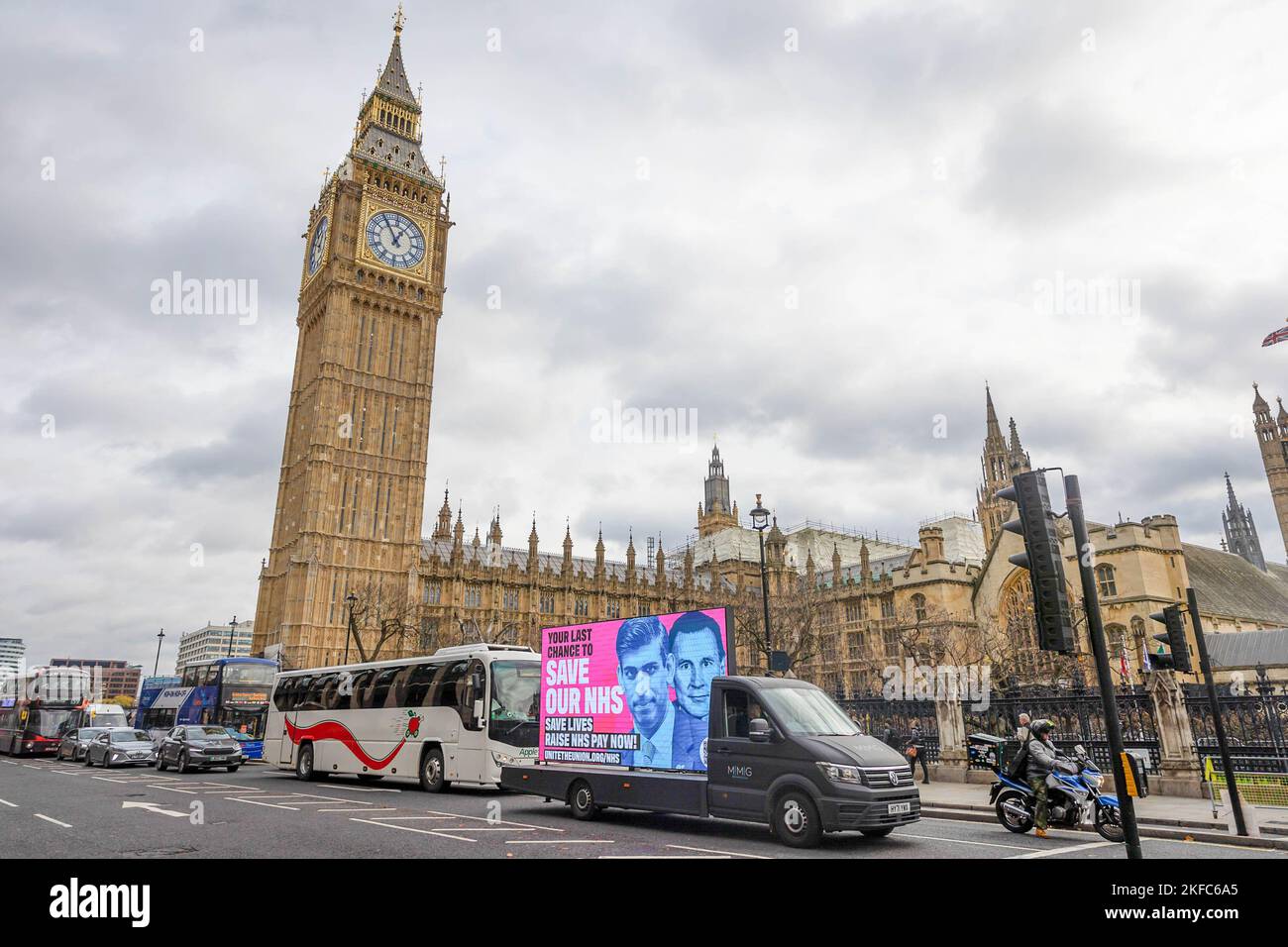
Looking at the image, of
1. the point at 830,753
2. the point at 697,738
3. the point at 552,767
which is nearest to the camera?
the point at 830,753

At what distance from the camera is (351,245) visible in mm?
70938

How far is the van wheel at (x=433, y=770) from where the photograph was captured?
18.3 metres

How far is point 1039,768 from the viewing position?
11359 mm

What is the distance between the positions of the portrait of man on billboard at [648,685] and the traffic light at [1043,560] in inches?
225

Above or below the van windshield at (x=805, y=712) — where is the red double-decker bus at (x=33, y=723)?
below

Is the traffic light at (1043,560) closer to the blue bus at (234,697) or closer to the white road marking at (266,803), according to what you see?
the white road marking at (266,803)

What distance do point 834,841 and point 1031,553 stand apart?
5154mm

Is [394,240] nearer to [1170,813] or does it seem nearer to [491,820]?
[491,820]

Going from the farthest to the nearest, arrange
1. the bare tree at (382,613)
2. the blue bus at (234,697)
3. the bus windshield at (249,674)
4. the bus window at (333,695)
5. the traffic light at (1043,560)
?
the bare tree at (382,613) → the bus windshield at (249,674) → the blue bus at (234,697) → the bus window at (333,695) → the traffic light at (1043,560)

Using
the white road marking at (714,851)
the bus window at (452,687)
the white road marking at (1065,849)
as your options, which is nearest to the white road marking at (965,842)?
the white road marking at (1065,849)

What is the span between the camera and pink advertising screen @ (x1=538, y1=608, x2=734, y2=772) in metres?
11.8
